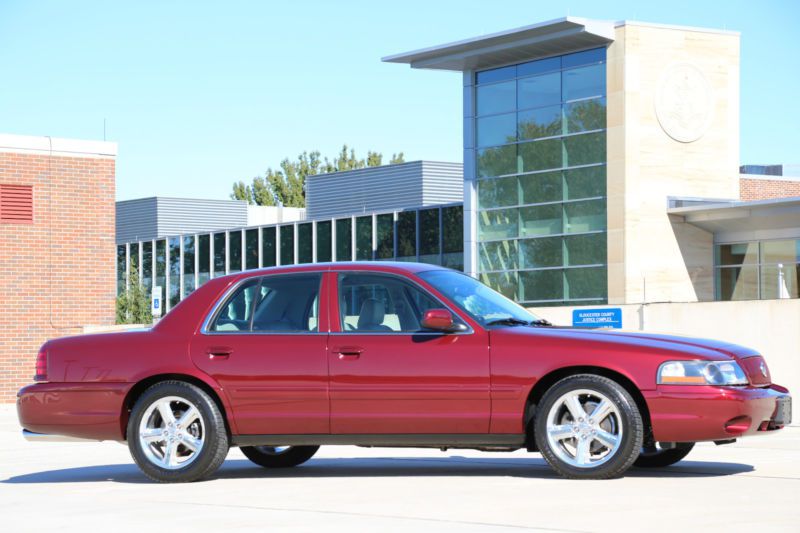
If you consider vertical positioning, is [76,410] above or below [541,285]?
below

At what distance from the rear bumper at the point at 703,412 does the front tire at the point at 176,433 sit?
123 inches

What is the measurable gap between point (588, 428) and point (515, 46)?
96.9 feet

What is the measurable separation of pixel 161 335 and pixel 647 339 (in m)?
3.59

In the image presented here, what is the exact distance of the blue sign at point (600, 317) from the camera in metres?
21.5

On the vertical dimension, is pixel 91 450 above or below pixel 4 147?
below

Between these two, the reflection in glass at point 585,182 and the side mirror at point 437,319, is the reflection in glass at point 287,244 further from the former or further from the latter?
the side mirror at point 437,319

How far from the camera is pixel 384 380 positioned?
9.68 m

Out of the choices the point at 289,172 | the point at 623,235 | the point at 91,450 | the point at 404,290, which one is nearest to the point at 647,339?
the point at 404,290

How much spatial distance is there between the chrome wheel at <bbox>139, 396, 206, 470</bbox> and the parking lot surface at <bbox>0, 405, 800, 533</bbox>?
222 mm

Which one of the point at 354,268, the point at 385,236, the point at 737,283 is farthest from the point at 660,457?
the point at 385,236

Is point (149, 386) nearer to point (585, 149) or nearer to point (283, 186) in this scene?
point (585, 149)

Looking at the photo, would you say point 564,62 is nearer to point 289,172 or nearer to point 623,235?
point 623,235

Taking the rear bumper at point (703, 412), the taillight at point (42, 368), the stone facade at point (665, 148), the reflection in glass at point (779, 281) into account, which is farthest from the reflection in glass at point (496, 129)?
the rear bumper at point (703, 412)

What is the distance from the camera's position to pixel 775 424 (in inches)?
373
